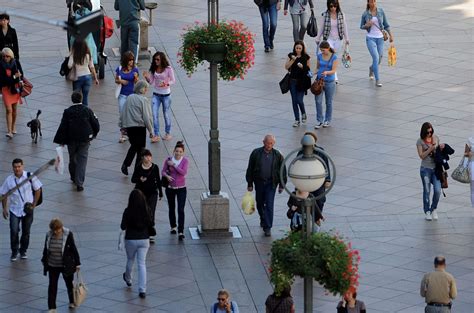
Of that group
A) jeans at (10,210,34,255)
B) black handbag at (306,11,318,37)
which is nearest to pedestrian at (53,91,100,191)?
→ jeans at (10,210,34,255)

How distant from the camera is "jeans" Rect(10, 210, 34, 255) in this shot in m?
21.4

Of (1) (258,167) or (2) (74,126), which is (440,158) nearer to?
(1) (258,167)

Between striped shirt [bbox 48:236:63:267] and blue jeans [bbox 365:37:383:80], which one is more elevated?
blue jeans [bbox 365:37:383:80]

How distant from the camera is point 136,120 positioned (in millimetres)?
24875

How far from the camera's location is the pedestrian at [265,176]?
22.3 metres

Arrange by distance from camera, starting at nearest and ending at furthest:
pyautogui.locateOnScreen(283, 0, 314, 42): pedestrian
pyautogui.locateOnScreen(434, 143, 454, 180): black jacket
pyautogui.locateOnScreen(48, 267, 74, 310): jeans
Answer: pyautogui.locateOnScreen(48, 267, 74, 310): jeans < pyautogui.locateOnScreen(434, 143, 454, 180): black jacket < pyautogui.locateOnScreen(283, 0, 314, 42): pedestrian

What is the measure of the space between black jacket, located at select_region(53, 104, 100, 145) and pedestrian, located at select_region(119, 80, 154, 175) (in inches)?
30.2

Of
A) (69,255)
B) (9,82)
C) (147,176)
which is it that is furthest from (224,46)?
(9,82)

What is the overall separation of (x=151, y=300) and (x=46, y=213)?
12.5 feet

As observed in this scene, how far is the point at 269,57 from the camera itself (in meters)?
32.2

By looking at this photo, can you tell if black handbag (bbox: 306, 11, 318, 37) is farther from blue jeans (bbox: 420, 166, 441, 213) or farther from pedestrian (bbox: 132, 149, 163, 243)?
pedestrian (bbox: 132, 149, 163, 243)

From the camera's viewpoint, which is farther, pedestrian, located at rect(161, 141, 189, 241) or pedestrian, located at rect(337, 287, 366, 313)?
pedestrian, located at rect(161, 141, 189, 241)

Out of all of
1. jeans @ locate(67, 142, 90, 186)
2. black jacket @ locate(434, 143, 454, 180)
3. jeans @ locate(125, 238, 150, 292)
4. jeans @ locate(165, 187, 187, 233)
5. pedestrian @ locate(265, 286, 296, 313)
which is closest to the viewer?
pedestrian @ locate(265, 286, 296, 313)

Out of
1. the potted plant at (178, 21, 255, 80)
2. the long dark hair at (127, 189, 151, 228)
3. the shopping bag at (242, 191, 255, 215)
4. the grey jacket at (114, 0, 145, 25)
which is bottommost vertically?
the shopping bag at (242, 191, 255, 215)
